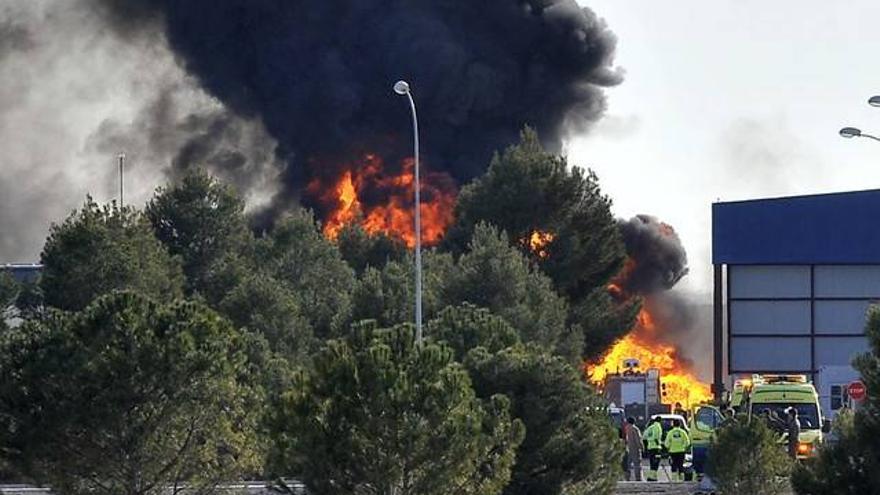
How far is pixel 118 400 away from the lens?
2677 cm

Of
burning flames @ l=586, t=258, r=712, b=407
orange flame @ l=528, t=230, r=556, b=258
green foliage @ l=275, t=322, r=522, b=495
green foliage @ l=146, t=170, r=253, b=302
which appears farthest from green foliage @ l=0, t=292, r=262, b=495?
burning flames @ l=586, t=258, r=712, b=407

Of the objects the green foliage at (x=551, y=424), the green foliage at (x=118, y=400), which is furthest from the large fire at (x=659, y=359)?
the green foliage at (x=118, y=400)

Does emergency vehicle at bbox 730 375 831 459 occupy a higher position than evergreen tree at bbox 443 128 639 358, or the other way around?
evergreen tree at bbox 443 128 639 358

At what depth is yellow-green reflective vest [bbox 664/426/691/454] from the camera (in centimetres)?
4709

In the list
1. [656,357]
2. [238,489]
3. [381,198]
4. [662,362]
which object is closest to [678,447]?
[238,489]

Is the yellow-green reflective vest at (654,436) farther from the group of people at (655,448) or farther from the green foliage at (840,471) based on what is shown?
the green foliage at (840,471)

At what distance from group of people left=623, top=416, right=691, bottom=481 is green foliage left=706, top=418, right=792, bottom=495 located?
11.5 meters

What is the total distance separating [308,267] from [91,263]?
712 inches

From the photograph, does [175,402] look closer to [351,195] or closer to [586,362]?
[586,362]

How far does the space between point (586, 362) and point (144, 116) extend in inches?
1895

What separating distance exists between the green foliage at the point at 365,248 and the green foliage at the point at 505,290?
776 inches

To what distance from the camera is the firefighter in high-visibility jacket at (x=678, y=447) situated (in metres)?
47.1

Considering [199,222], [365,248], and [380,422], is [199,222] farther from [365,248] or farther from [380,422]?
[380,422]

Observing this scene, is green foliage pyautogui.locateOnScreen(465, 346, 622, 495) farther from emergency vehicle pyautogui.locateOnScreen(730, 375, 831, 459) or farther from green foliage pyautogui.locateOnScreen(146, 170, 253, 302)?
green foliage pyautogui.locateOnScreen(146, 170, 253, 302)
